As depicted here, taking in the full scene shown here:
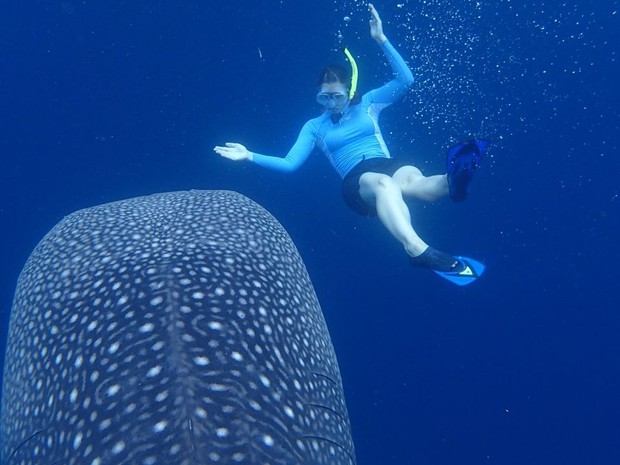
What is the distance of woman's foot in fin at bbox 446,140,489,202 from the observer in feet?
18.9

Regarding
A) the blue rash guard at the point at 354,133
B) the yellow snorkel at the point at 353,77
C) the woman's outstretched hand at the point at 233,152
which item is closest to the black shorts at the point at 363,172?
the blue rash guard at the point at 354,133

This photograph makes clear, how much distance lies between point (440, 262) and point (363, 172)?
7.93 ft

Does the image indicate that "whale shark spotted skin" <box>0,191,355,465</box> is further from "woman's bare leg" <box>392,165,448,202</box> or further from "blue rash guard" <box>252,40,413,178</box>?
"blue rash guard" <box>252,40,413,178</box>

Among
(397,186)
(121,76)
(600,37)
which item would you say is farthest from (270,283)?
(600,37)

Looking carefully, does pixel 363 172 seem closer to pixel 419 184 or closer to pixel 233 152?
pixel 419 184

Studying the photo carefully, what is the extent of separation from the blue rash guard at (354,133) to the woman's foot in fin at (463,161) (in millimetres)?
2311

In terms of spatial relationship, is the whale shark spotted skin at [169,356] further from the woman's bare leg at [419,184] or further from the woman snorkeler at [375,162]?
the woman's bare leg at [419,184]

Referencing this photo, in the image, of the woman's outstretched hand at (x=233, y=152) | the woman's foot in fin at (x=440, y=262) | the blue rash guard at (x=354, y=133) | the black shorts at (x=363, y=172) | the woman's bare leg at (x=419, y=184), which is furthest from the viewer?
the blue rash guard at (x=354, y=133)

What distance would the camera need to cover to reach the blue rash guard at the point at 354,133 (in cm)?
822

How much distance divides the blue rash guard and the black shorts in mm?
318

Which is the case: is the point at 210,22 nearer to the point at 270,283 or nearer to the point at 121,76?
the point at 121,76

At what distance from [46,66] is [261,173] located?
5149mm

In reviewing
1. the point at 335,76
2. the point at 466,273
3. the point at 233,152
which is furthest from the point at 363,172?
the point at 466,273

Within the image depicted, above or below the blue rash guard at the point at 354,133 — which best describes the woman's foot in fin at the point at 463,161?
below
